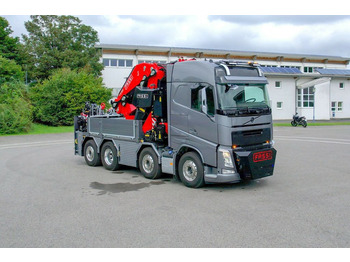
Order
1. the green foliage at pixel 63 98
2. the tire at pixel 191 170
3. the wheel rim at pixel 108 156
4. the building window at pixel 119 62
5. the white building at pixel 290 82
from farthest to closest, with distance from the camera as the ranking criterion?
the building window at pixel 119 62 → the white building at pixel 290 82 → the green foliage at pixel 63 98 → the wheel rim at pixel 108 156 → the tire at pixel 191 170

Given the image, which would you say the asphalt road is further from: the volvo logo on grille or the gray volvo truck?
the volvo logo on grille

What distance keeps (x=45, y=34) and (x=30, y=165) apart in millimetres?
37417

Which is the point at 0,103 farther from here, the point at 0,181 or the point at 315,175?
the point at 315,175

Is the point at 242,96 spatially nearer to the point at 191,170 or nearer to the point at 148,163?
the point at 191,170

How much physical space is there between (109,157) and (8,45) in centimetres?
4283

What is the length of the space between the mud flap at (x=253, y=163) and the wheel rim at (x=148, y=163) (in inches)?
109

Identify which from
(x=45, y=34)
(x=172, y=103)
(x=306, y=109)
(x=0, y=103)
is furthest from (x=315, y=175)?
(x=45, y=34)

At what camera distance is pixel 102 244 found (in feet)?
17.1

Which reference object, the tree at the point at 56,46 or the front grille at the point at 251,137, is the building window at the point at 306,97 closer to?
the tree at the point at 56,46

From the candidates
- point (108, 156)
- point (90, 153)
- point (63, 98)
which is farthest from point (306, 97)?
point (108, 156)

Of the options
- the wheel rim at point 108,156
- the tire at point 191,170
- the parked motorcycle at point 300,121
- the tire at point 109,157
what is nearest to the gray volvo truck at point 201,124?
the tire at point 191,170

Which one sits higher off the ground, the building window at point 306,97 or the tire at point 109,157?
the building window at point 306,97

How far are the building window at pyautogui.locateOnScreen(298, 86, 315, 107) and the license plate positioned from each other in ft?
125

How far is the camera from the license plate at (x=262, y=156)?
28.0ft
